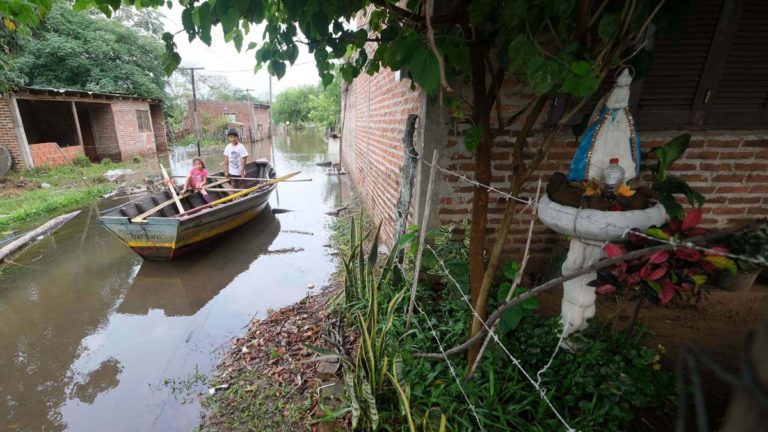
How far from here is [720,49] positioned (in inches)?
98.3

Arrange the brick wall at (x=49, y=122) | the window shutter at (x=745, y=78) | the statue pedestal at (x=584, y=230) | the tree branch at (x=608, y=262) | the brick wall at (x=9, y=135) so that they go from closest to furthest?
the tree branch at (x=608, y=262), the statue pedestal at (x=584, y=230), the window shutter at (x=745, y=78), the brick wall at (x=9, y=135), the brick wall at (x=49, y=122)

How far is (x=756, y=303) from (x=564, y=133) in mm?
2116

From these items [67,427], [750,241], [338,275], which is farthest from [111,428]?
[750,241]

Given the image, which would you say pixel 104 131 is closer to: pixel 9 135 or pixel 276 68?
pixel 9 135

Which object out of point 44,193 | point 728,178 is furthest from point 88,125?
point 728,178

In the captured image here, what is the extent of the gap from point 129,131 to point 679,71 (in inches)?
719

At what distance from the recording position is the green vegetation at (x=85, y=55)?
1394 centimetres

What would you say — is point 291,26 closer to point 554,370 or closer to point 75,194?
point 554,370

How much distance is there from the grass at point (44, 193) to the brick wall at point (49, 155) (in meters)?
0.38

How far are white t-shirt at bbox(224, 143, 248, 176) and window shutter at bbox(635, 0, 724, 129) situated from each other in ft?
23.0

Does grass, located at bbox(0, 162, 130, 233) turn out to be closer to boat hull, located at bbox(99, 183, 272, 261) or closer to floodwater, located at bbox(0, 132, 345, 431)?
floodwater, located at bbox(0, 132, 345, 431)

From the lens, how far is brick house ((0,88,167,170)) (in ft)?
39.9

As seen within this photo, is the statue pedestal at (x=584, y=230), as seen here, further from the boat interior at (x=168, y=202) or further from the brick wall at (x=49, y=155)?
the brick wall at (x=49, y=155)

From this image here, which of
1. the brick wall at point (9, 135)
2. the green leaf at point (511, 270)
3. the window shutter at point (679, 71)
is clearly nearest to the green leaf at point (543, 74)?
the green leaf at point (511, 270)
